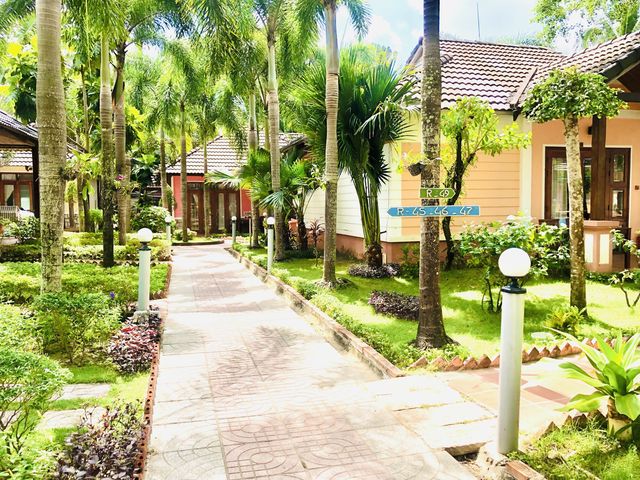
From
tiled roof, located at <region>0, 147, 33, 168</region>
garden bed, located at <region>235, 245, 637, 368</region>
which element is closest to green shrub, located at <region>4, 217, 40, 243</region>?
tiled roof, located at <region>0, 147, 33, 168</region>

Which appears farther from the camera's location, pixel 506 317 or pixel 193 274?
pixel 193 274

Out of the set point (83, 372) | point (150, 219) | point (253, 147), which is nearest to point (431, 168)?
point (83, 372)

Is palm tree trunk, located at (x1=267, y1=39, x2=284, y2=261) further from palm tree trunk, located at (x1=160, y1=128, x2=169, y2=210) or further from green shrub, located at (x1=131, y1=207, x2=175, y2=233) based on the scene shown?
palm tree trunk, located at (x1=160, y1=128, x2=169, y2=210)

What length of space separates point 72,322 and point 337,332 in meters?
3.25

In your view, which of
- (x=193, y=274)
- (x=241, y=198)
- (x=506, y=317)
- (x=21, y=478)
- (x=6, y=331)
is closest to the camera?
(x=21, y=478)

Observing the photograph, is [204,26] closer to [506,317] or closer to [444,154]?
[444,154]

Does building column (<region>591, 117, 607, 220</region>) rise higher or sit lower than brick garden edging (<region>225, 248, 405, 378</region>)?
higher

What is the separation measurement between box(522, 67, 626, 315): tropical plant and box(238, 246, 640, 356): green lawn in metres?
0.66

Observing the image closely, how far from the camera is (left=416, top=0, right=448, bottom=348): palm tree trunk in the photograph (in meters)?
6.15

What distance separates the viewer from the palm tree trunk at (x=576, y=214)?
291 inches

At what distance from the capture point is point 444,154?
35.5 feet

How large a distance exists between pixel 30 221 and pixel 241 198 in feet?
45.3

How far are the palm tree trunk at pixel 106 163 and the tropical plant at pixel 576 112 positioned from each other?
9.88 m

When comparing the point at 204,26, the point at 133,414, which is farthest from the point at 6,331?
the point at 204,26
